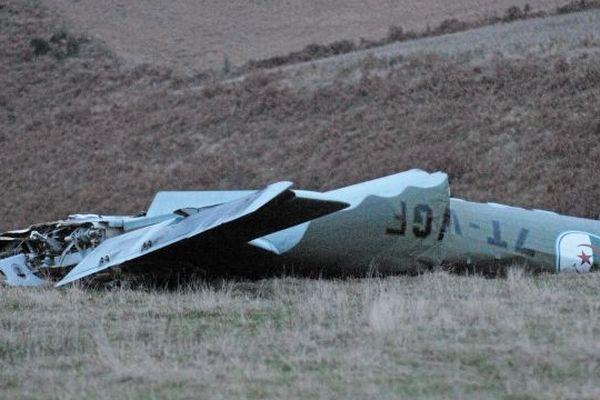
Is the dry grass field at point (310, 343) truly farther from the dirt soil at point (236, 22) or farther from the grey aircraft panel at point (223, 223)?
the dirt soil at point (236, 22)

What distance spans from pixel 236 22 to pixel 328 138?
30.8 metres

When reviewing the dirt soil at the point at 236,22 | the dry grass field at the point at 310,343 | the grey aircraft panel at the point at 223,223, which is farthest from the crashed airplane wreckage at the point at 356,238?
the dirt soil at the point at 236,22

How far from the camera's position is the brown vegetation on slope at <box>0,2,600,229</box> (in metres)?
27.8

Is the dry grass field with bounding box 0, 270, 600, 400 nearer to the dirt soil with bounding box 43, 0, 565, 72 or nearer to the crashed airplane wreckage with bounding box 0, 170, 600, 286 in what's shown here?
the crashed airplane wreckage with bounding box 0, 170, 600, 286

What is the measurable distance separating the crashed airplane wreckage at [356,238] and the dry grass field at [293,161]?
50 cm

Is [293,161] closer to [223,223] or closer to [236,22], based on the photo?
[223,223]

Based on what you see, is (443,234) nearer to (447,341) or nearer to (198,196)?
(198,196)

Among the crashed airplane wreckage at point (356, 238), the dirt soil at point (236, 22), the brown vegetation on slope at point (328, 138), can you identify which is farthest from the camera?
the dirt soil at point (236, 22)

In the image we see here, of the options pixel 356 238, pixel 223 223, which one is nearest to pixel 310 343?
pixel 223 223

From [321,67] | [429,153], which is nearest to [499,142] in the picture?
[429,153]

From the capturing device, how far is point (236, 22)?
64.0 meters

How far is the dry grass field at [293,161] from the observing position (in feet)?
22.3

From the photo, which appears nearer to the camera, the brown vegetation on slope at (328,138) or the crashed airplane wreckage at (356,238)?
the crashed airplane wreckage at (356,238)

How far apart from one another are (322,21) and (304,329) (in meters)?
53.7
